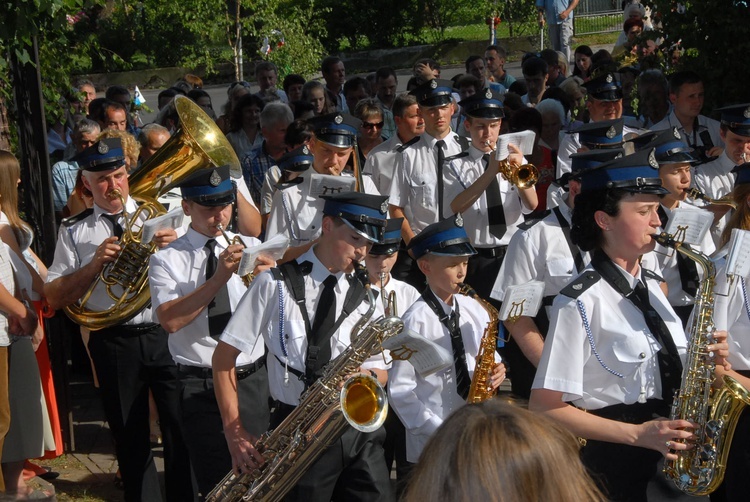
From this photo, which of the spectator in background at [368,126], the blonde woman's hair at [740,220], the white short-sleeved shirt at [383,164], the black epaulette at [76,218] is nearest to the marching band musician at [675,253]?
the blonde woman's hair at [740,220]

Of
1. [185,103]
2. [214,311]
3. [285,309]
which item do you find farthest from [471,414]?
[185,103]

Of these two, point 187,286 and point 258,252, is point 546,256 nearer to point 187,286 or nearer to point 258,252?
point 258,252

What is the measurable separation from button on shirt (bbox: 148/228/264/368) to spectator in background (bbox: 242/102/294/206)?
3.09m

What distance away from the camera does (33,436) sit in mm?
6613

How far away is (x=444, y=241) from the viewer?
17.2 feet

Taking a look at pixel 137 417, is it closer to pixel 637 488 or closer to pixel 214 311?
pixel 214 311

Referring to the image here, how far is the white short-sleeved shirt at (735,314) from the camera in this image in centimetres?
466

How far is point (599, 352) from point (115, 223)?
349cm

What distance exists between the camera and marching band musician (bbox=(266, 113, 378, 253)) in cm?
685

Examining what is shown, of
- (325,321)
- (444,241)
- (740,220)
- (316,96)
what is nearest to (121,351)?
(325,321)

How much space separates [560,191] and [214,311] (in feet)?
8.03

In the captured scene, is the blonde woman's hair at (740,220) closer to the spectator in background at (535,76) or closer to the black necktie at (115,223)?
the black necktie at (115,223)

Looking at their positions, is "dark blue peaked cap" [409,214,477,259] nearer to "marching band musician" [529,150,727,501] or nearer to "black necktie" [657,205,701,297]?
"marching band musician" [529,150,727,501]

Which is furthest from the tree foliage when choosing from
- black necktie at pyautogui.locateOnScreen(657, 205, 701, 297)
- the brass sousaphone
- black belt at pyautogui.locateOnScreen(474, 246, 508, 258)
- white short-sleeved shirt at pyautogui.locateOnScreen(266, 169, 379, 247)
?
the brass sousaphone
